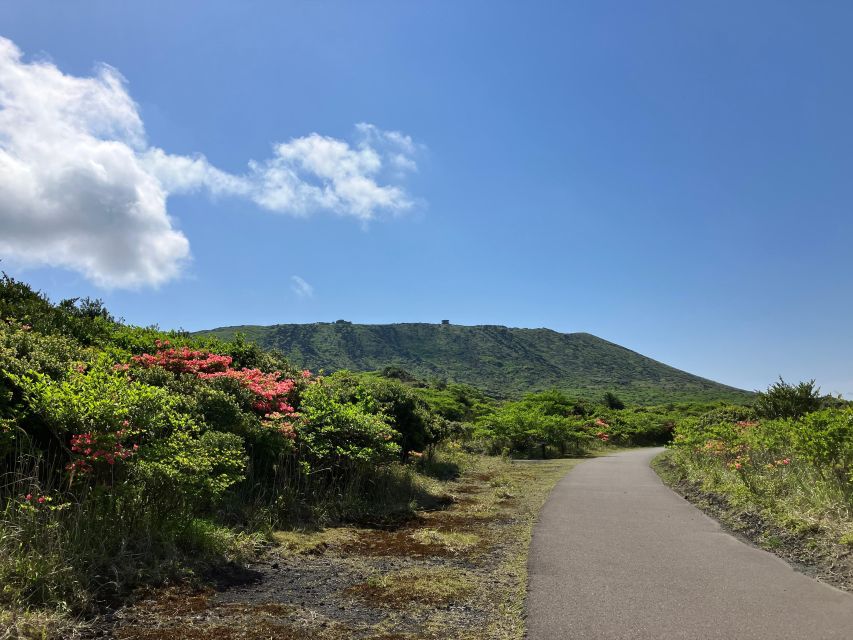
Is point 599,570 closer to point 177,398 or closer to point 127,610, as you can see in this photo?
point 127,610

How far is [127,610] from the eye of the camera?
14.4 feet

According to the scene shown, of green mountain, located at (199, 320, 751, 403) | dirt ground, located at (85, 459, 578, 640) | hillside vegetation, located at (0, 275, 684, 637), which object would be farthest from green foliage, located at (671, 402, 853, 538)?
green mountain, located at (199, 320, 751, 403)

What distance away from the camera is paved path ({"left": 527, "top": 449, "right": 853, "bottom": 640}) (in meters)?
4.25

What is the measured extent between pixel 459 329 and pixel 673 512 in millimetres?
145883

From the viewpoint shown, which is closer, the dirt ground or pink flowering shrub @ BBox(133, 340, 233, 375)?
the dirt ground

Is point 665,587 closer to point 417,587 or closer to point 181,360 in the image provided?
point 417,587

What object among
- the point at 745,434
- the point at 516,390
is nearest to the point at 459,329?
the point at 516,390

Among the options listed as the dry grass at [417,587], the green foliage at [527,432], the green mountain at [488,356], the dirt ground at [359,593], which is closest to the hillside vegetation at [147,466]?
the dirt ground at [359,593]

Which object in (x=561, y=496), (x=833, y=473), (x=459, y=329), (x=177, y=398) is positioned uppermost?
(x=459, y=329)

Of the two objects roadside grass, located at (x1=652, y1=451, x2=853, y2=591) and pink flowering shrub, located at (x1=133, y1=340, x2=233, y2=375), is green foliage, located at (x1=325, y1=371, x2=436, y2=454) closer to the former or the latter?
pink flowering shrub, located at (x1=133, y1=340, x2=233, y2=375)

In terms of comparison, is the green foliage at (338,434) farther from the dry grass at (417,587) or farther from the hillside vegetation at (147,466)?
the dry grass at (417,587)

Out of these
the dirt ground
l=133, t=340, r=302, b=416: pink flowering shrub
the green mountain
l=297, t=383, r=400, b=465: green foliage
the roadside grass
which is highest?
the green mountain

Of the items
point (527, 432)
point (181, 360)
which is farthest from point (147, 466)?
point (527, 432)

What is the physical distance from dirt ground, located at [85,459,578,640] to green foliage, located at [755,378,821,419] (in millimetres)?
16430
